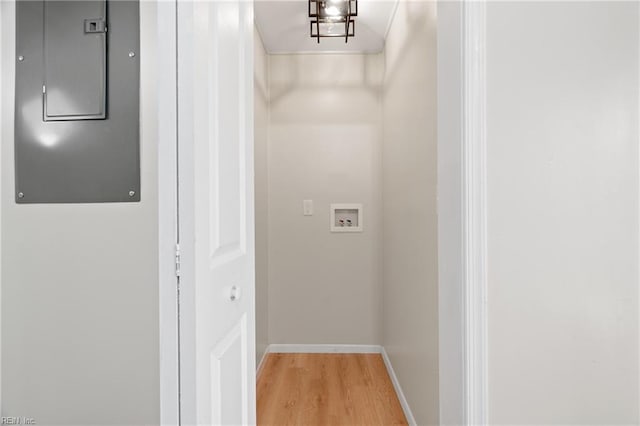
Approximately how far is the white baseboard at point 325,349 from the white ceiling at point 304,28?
94.5 inches

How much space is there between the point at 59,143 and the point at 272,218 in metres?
2.50

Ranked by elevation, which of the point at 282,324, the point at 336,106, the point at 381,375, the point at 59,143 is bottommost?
the point at 381,375

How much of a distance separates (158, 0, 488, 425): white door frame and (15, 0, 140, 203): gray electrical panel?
0.30ft

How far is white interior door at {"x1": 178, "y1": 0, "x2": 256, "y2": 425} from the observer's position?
0.87 meters

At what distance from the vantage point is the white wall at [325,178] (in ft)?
11.1

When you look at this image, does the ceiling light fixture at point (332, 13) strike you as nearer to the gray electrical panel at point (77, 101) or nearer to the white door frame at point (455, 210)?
the white door frame at point (455, 210)

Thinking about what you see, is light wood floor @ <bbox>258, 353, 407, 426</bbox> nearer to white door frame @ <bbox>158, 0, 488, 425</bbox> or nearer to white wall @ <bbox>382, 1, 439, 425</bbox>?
white wall @ <bbox>382, 1, 439, 425</bbox>

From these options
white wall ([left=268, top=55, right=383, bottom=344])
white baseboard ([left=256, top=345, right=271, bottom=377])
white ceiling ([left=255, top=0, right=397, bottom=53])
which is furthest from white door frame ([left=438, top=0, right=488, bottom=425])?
white wall ([left=268, top=55, right=383, bottom=344])

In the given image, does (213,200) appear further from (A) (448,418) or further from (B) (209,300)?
(A) (448,418)

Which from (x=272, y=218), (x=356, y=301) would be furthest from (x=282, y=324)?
(x=272, y=218)

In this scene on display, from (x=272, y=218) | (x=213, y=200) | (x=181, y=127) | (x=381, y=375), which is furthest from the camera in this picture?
(x=272, y=218)

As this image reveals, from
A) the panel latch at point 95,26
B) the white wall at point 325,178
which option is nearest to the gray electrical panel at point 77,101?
the panel latch at point 95,26

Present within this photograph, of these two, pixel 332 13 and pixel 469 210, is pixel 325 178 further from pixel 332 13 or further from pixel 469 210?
pixel 469 210

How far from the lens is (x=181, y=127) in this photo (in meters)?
0.87
